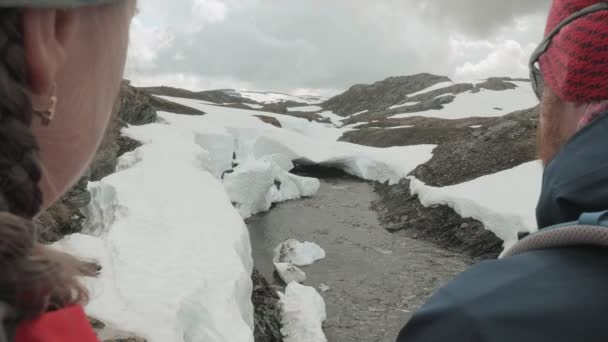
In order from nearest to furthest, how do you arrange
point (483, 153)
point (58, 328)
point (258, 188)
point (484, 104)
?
point (58, 328) → point (258, 188) → point (483, 153) → point (484, 104)

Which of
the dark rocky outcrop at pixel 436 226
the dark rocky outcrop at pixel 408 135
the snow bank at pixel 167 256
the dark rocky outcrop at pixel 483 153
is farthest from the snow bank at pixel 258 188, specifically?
the dark rocky outcrop at pixel 408 135

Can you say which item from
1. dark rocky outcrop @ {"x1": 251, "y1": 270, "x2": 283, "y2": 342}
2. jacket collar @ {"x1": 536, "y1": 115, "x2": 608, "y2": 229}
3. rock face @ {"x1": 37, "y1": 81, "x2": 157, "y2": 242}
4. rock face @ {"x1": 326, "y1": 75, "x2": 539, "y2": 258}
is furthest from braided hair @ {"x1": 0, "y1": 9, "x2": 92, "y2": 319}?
rock face @ {"x1": 326, "y1": 75, "x2": 539, "y2": 258}

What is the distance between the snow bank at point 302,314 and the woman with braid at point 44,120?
758 cm

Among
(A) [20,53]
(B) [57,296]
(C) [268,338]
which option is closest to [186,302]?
(C) [268,338]

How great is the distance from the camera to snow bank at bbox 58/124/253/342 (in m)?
4.92

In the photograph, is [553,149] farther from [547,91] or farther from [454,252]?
[454,252]

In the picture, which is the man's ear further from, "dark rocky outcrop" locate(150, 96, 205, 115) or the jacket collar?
"dark rocky outcrop" locate(150, 96, 205, 115)

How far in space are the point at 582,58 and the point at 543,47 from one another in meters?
0.25

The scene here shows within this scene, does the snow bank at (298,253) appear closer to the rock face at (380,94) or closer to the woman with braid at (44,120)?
the woman with braid at (44,120)

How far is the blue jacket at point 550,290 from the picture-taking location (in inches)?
40.7

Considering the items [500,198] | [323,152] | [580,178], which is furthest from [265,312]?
[323,152]

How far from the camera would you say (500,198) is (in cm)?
1321

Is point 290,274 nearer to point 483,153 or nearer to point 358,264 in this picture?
point 358,264

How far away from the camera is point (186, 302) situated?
5.31m
